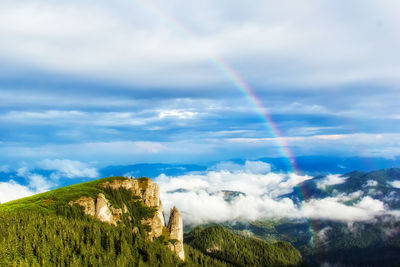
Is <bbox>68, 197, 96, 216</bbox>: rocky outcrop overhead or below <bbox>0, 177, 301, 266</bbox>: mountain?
overhead

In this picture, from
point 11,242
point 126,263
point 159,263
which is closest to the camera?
point 11,242

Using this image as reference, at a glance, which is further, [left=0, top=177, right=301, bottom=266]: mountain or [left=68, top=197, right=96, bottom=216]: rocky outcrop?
[left=68, top=197, right=96, bottom=216]: rocky outcrop

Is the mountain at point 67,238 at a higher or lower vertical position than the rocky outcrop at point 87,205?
lower

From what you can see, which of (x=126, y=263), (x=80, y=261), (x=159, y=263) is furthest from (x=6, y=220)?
(x=159, y=263)

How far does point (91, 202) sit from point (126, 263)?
53828mm

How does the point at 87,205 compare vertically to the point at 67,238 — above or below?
above

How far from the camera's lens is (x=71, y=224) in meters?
172

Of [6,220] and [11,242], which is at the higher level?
[6,220]

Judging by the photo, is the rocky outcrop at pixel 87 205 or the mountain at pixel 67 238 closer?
the mountain at pixel 67 238

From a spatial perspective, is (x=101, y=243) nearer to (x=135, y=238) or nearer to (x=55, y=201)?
(x=135, y=238)

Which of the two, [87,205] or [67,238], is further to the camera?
[87,205]

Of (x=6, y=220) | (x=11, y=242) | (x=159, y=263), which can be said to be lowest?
(x=159, y=263)

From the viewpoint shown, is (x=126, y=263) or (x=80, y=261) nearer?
(x=80, y=261)

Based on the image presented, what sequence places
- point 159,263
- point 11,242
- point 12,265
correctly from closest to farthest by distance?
1. point 12,265
2. point 11,242
3. point 159,263
